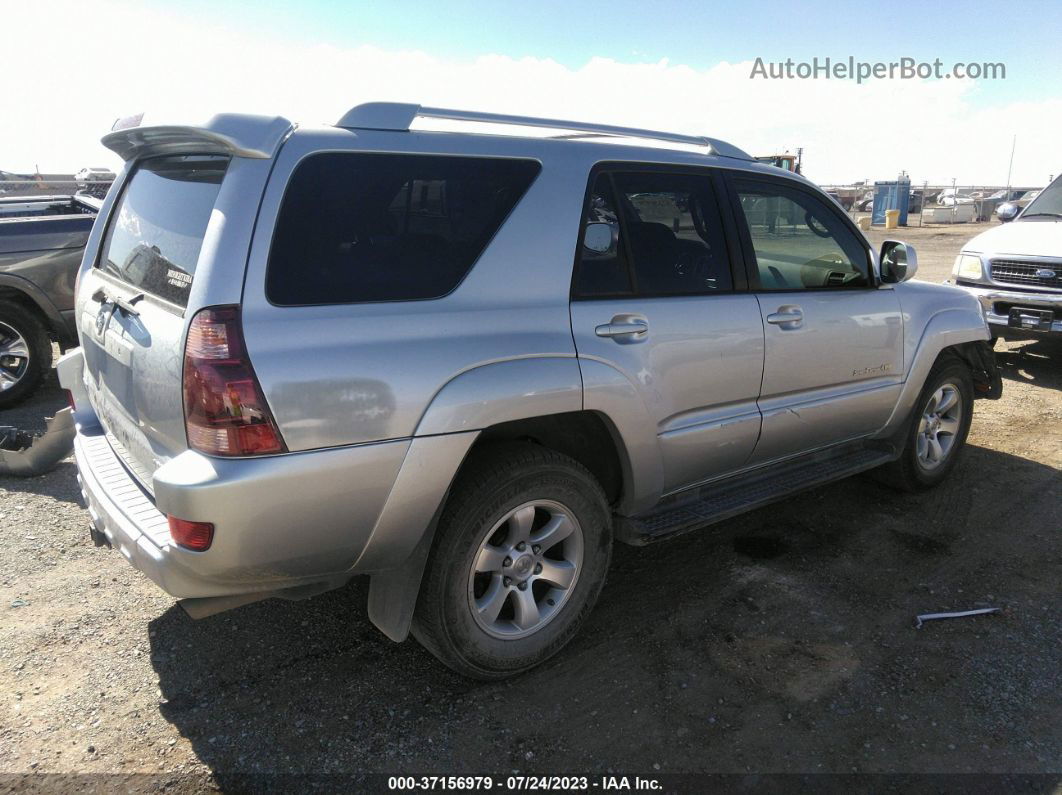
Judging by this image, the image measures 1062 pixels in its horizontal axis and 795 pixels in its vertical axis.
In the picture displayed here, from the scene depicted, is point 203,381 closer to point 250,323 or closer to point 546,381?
point 250,323

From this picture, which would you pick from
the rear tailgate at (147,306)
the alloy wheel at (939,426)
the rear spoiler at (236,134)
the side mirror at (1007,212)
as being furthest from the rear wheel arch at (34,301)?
the side mirror at (1007,212)

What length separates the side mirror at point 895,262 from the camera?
4.12m

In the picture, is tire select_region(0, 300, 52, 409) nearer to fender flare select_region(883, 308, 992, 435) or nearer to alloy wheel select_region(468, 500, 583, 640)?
alloy wheel select_region(468, 500, 583, 640)

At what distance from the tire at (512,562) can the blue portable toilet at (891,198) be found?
117 ft

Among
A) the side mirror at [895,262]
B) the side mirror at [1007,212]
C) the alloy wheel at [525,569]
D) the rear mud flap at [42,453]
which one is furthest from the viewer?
the side mirror at [1007,212]

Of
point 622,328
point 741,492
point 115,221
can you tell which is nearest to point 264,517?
point 622,328

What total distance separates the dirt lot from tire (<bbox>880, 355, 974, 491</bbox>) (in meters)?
0.51

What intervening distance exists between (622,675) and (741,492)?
1107 mm

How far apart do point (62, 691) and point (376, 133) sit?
2.36 metres

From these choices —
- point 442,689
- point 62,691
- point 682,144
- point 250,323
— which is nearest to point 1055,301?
point 682,144

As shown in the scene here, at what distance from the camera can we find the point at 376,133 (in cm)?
253

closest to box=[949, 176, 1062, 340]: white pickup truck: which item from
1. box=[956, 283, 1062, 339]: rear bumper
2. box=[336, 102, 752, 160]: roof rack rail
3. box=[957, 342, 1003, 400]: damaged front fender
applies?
box=[956, 283, 1062, 339]: rear bumper

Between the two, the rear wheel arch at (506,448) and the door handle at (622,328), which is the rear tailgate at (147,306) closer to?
the rear wheel arch at (506,448)

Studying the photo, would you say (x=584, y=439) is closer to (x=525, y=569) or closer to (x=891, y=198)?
(x=525, y=569)
